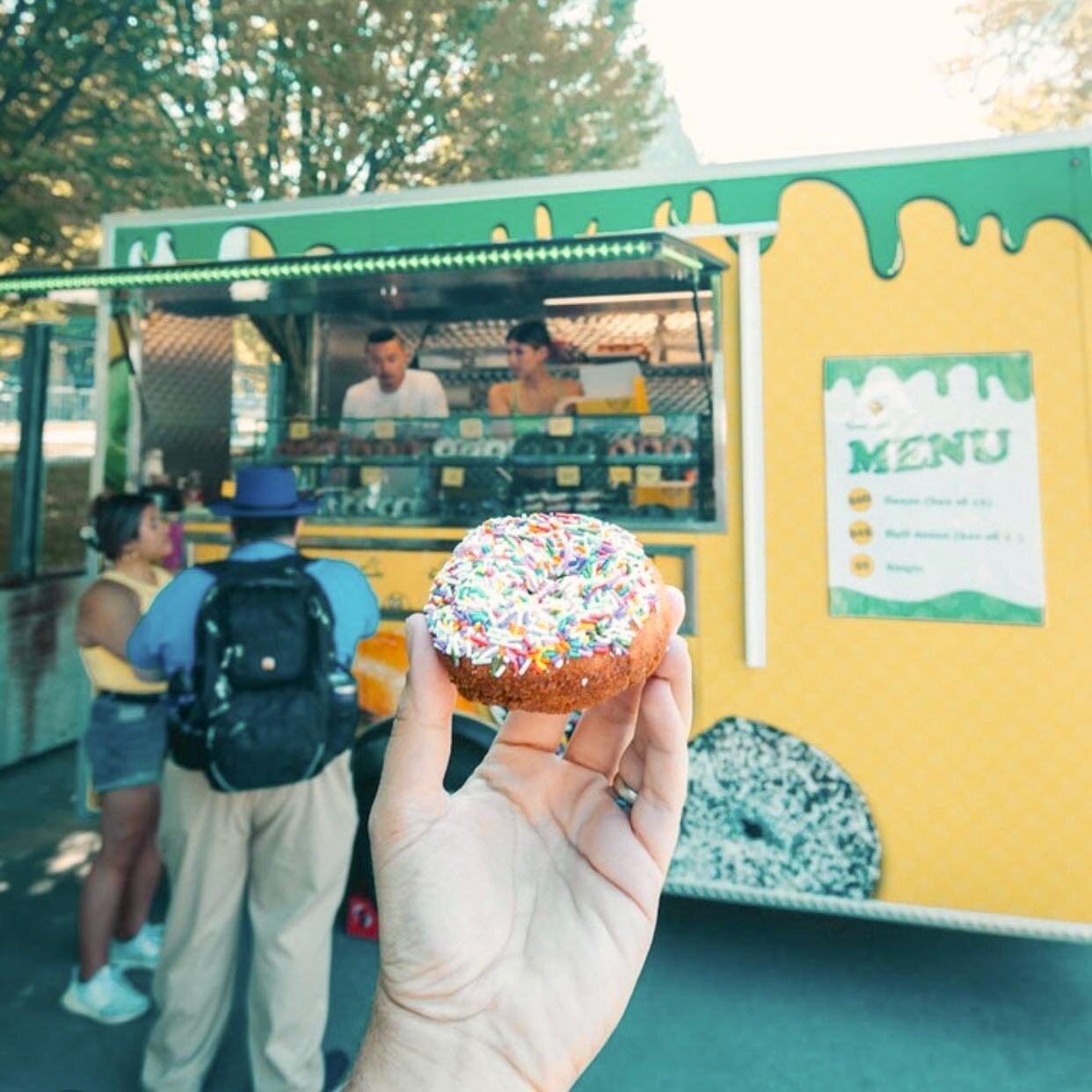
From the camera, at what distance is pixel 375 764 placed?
4184 mm

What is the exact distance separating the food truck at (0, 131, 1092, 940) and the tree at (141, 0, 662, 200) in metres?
6.33

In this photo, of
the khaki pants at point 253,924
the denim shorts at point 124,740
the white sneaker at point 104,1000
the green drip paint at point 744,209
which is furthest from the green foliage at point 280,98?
the khaki pants at point 253,924

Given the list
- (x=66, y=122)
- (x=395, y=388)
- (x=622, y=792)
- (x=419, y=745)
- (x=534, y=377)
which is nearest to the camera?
(x=419, y=745)

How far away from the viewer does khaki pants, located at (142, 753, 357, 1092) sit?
295 centimetres

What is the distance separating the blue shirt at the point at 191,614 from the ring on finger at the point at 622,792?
1.61 meters

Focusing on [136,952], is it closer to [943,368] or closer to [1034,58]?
[943,368]

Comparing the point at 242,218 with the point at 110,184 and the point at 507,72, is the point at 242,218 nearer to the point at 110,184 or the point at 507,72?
the point at 110,184

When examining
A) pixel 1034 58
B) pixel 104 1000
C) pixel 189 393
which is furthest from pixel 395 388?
pixel 1034 58

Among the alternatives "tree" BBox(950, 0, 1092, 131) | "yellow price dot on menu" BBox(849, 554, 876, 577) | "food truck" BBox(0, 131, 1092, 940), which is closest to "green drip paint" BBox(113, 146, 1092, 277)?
"food truck" BBox(0, 131, 1092, 940)

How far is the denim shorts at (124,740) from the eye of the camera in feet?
11.4

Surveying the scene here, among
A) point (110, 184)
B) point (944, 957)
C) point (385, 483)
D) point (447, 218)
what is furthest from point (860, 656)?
point (110, 184)

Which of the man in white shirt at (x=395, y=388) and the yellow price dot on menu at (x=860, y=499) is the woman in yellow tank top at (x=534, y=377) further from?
the yellow price dot on menu at (x=860, y=499)

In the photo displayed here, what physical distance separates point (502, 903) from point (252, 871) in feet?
6.80

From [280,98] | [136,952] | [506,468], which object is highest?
[280,98]
